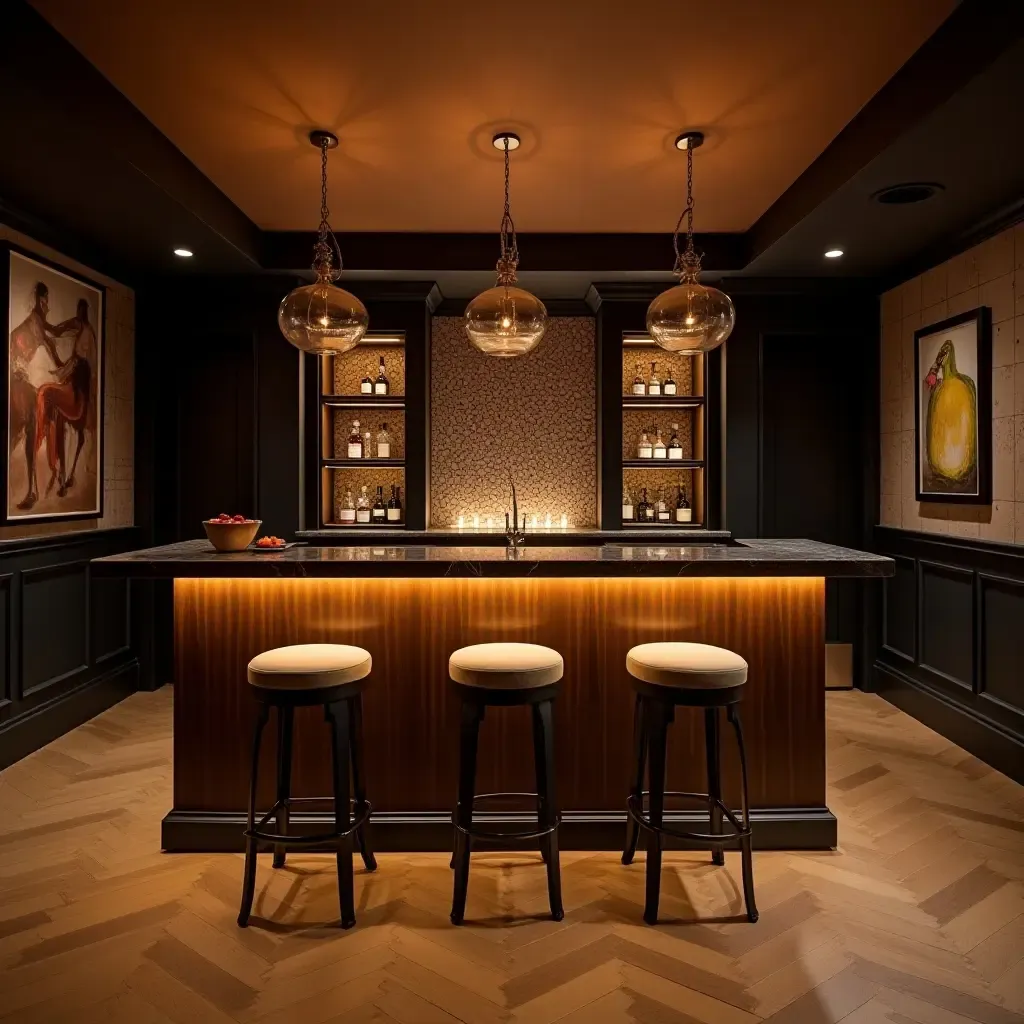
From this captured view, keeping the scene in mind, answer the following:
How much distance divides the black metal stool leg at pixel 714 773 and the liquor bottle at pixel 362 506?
11.1 feet

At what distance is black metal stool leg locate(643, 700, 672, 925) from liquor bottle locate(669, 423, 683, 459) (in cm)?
328

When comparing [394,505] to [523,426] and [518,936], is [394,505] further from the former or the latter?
[518,936]

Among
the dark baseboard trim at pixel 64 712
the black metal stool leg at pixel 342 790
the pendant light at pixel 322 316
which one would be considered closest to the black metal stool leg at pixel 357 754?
the black metal stool leg at pixel 342 790

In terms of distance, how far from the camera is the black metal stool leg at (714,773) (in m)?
2.71

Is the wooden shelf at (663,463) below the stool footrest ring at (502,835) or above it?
above

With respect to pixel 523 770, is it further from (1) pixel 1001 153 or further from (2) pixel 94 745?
(1) pixel 1001 153

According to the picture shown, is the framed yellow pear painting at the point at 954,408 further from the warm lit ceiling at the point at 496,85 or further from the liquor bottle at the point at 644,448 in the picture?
the liquor bottle at the point at 644,448

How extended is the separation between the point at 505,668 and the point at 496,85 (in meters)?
2.37

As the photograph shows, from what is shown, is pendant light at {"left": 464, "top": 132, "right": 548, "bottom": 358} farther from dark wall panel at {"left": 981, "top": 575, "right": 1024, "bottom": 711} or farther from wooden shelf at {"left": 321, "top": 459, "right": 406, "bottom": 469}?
dark wall panel at {"left": 981, "top": 575, "right": 1024, "bottom": 711}

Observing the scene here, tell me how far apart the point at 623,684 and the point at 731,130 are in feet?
8.54

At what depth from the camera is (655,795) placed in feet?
8.04

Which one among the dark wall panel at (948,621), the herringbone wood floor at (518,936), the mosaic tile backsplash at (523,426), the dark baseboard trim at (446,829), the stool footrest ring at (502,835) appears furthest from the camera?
the mosaic tile backsplash at (523,426)

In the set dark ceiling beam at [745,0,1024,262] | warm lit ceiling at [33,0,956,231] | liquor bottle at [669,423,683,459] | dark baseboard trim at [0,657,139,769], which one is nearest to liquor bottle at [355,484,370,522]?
dark baseboard trim at [0,657,139,769]

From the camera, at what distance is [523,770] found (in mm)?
2973
